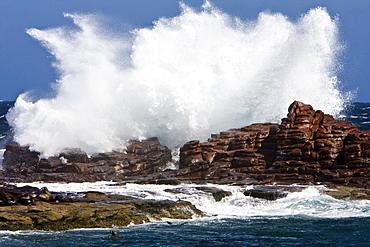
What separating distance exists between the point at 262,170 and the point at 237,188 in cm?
609

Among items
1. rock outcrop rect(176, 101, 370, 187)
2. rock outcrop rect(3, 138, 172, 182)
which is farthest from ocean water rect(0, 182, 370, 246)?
rock outcrop rect(3, 138, 172, 182)

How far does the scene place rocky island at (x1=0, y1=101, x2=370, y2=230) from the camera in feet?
108

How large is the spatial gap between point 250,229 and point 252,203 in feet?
23.2

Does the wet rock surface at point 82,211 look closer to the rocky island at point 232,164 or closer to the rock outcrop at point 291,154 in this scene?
the rocky island at point 232,164

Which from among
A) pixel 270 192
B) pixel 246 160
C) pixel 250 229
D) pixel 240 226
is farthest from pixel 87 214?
pixel 246 160

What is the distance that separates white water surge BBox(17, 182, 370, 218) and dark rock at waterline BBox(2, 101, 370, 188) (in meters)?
3.79

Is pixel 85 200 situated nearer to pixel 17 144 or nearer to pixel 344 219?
Result: pixel 344 219

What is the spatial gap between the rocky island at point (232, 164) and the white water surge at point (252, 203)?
0.67 meters

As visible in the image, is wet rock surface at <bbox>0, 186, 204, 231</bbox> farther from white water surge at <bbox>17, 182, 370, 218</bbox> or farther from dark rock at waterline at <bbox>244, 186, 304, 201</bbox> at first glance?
dark rock at waterline at <bbox>244, 186, 304, 201</bbox>

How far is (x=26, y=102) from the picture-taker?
51.2m

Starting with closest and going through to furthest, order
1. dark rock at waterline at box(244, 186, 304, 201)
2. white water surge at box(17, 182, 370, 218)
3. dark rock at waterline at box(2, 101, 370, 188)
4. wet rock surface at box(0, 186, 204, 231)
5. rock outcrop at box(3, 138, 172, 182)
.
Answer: wet rock surface at box(0, 186, 204, 231) < white water surge at box(17, 182, 370, 218) < dark rock at waterline at box(244, 186, 304, 201) < dark rock at waterline at box(2, 101, 370, 188) < rock outcrop at box(3, 138, 172, 182)

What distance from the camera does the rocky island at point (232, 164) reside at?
32.8 m

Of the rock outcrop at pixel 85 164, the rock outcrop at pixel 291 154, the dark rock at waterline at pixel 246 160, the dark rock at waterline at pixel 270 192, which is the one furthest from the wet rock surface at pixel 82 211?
the rock outcrop at pixel 291 154

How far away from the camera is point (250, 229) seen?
2508cm
